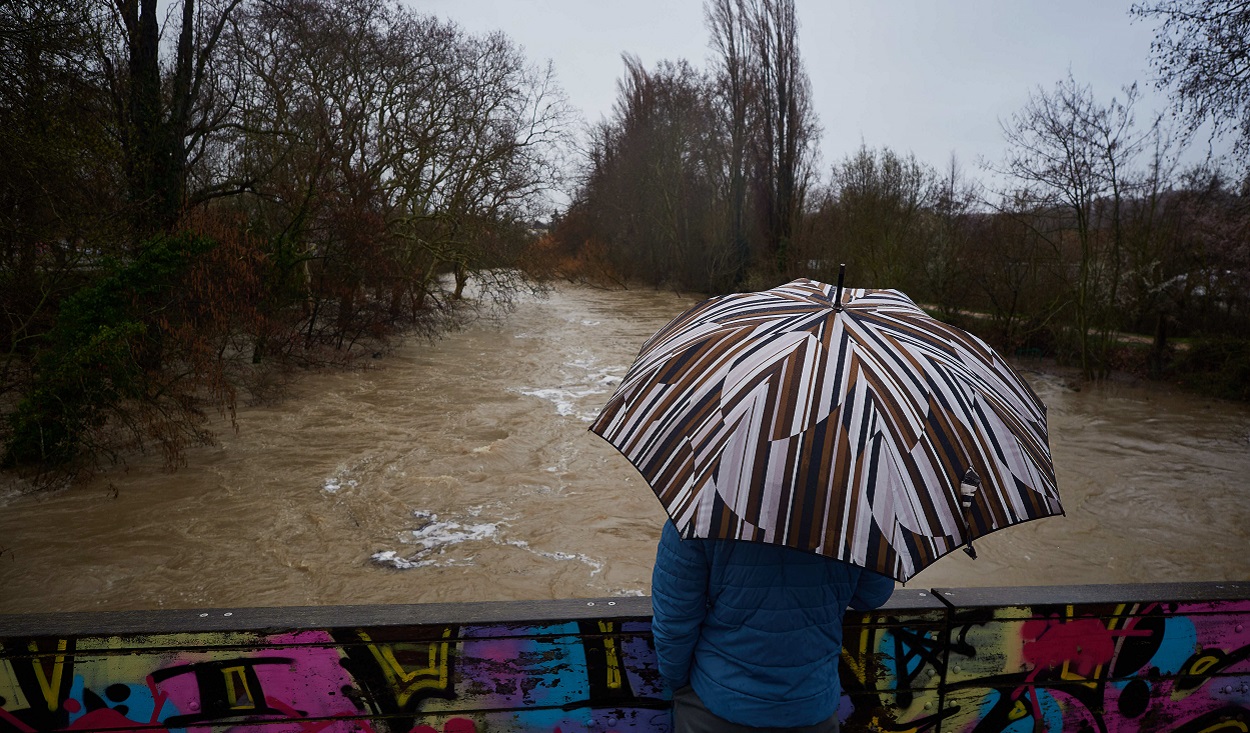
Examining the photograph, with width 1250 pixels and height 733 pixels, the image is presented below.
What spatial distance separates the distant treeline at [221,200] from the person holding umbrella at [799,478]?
745 cm

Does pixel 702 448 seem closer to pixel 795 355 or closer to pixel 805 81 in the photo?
pixel 795 355

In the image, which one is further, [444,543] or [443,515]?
[443,515]

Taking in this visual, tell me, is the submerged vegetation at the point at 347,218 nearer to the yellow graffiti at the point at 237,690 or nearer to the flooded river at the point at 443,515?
the flooded river at the point at 443,515

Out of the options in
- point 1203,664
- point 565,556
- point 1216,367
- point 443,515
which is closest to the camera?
point 1203,664

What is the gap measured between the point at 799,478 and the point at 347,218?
608 inches

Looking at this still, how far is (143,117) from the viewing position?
11211 mm

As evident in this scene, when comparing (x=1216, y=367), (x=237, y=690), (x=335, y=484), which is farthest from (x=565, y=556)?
(x=1216, y=367)

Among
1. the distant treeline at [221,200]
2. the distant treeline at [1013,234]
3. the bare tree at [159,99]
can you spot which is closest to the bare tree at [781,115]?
the distant treeline at [1013,234]

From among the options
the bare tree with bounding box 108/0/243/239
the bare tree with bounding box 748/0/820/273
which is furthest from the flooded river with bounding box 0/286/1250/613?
the bare tree with bounding box 748/0/820/273

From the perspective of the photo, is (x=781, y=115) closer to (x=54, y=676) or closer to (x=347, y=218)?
(x=347, y=218)

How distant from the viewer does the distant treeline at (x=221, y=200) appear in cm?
750

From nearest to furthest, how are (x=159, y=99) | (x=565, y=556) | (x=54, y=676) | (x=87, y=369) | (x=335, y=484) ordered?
(x=54, y=676) < (x=565, y=556) < (x=87, y=369) < (x=335, y=484) < (x=159, y=99)

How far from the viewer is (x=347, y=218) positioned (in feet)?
50.8

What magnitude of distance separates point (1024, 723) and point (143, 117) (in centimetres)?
1286
